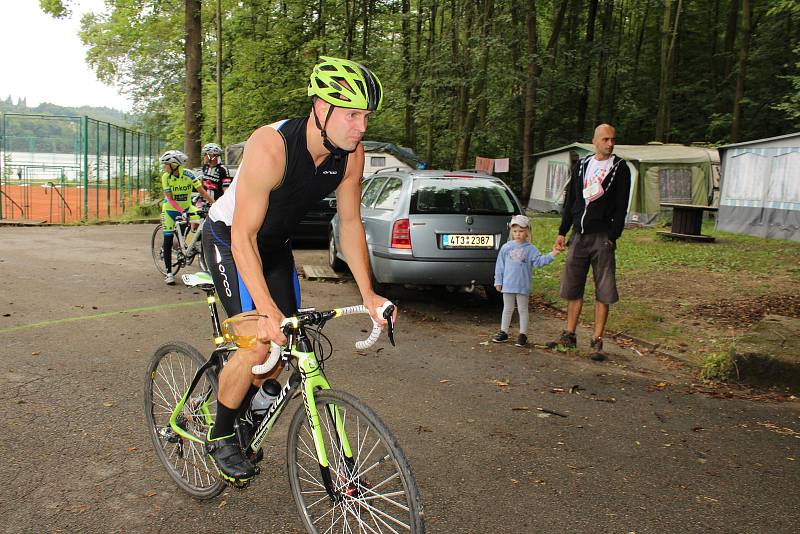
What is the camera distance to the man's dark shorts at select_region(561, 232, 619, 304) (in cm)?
676

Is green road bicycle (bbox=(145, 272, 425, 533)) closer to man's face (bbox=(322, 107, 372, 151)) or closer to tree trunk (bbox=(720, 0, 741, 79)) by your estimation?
man's face (bbox=(322, 107, 372, 151))

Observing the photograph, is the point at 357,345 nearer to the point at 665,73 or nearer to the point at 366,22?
the point at 665,73

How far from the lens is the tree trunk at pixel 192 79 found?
73.3 ft

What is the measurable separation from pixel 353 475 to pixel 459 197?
6.28m

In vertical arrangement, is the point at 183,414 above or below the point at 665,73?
below

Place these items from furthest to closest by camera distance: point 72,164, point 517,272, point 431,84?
point 431,84 → point 72,164 → point 517,272

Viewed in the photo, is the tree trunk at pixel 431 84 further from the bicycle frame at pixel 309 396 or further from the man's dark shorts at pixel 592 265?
the bicycle frame at pixel 309 396

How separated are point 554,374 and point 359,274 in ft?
11.6

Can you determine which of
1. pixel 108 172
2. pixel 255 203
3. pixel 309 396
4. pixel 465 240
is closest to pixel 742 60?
pixel 108 172

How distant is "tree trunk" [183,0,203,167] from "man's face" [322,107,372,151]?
20594 mm

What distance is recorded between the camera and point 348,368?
20.2 feet

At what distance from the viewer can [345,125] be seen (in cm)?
290

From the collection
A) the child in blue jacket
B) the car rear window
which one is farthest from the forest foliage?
the child in blue jacket

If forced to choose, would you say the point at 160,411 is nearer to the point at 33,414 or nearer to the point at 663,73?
the point at 33,414
